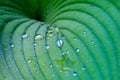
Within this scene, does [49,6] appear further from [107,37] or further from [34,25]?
[107,37]

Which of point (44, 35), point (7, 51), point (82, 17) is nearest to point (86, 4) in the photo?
point (82, 17)

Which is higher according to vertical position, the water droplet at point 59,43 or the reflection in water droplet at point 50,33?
the reflection in water droplet at point 50,33

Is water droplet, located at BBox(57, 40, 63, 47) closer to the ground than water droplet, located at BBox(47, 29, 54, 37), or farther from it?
closer to the ground

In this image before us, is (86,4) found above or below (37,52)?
above

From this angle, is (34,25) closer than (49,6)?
Yes

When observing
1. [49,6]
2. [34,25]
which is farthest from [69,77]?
[49,6]

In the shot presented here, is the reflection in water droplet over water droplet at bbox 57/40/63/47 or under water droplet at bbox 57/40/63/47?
over

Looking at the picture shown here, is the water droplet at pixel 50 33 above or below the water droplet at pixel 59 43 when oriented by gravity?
above
